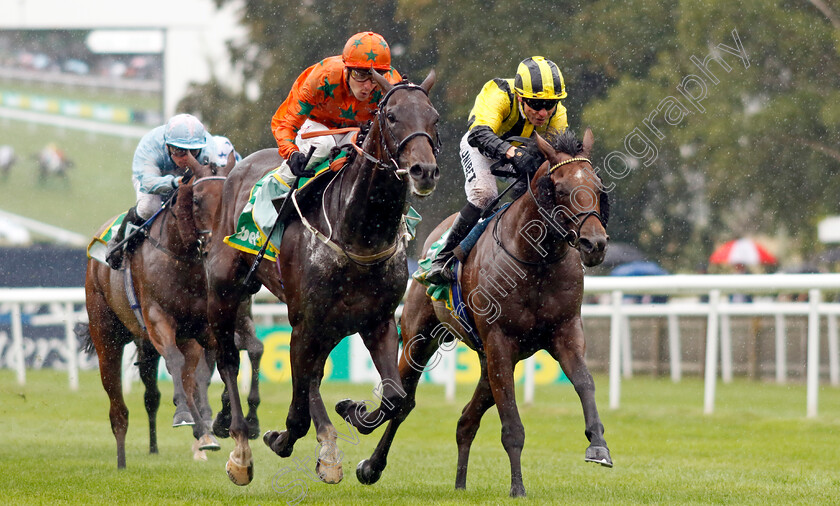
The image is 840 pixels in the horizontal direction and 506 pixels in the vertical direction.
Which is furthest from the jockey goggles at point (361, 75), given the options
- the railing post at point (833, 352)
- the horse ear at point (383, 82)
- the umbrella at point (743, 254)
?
the umbrella at point (743, 254)

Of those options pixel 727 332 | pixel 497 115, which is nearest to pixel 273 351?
pixel 727 332

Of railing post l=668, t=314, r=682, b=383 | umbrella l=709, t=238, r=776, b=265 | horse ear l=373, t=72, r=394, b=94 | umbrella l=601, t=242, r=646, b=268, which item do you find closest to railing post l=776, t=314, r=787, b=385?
railing post l=668, t=314, r=682, b=383

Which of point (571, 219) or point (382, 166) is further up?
point (382, 166)

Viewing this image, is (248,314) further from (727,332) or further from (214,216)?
(727,332)

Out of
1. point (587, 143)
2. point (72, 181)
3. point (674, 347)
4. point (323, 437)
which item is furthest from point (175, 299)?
point (72, 181)

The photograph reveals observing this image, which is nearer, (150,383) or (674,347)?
(150,383)

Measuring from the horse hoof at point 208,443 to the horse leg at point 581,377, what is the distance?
2.18 metres

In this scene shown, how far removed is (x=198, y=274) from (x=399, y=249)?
2.48m

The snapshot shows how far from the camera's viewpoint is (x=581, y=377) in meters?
5.99

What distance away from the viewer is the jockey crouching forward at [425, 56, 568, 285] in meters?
6.37

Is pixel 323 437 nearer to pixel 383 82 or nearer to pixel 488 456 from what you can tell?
pixel 383 82

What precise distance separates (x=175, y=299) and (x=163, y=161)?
3.67 ft

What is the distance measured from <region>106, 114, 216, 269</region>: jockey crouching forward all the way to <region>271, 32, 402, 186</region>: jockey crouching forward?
1708 mm

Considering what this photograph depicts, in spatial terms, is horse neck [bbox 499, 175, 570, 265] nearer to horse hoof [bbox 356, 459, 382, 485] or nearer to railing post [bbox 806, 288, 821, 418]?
horse hoof [bbox 356, 459, 382, 485]
